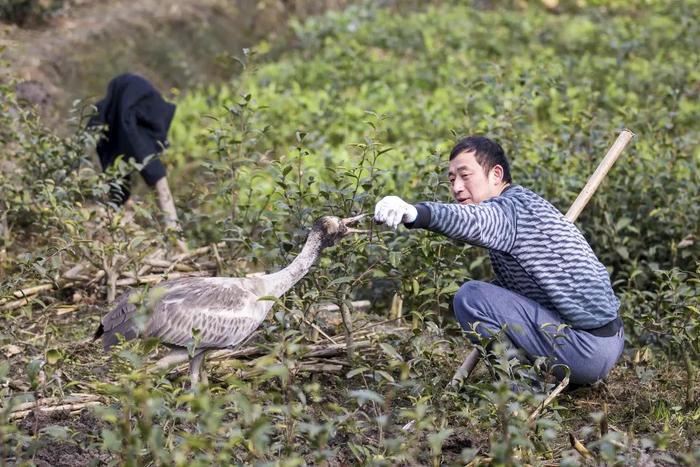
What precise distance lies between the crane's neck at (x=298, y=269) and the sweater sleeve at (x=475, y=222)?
537 mm

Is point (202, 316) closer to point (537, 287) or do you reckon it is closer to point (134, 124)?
point (537, 287)

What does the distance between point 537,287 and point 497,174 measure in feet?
1.71

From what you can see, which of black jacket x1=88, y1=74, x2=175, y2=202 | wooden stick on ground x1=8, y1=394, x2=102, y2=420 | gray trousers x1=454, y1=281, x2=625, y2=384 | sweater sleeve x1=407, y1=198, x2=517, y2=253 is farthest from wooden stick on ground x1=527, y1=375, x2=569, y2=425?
black jacket x1=88, y1=74, x2=175, y2=202

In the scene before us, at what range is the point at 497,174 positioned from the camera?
4605 mm

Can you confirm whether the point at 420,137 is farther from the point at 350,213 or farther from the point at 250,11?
the point at 250,11

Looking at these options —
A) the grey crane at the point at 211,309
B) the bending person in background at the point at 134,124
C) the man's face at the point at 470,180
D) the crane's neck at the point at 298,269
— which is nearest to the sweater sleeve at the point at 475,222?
the man's face at the point at 470,180

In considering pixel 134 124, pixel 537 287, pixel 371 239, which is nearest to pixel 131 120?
pixel 134 124

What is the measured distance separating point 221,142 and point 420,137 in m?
2.33

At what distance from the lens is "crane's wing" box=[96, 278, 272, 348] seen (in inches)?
166

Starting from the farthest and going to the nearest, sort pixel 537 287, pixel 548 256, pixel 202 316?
pixel 537 287 < pixel 548 256 < pixel 202 316

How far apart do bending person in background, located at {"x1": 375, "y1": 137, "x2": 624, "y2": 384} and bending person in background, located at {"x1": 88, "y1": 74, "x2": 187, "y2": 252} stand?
2.88m

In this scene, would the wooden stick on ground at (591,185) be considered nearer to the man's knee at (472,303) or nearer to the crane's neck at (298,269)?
the man's knee at (472,303)

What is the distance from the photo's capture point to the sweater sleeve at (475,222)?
13.1 feet

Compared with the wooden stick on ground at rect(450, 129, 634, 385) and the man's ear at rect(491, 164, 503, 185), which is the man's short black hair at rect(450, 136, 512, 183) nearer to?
the man's ear at rect(491, 164, 503, 185)
